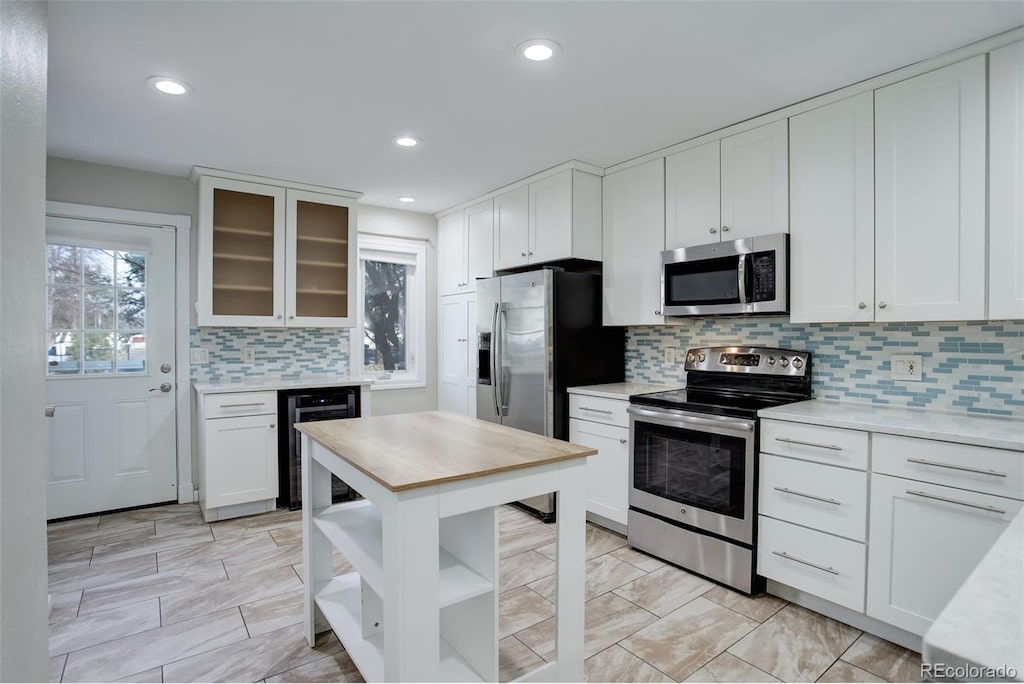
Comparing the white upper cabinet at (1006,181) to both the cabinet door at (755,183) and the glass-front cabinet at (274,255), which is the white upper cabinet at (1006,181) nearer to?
the cabinet door at (755,183)

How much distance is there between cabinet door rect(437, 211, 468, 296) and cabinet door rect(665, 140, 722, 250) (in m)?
1.96

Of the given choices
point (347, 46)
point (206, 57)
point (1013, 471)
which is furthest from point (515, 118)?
point (1013, 471)

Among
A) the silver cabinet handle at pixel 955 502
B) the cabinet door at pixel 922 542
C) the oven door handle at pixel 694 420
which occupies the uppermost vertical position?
the oven door handle at pixel 694 420

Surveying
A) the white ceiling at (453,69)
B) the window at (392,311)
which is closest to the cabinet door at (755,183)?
the white ceiling at (453,69)

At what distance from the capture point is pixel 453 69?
224 cm

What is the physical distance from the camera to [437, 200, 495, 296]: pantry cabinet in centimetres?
423

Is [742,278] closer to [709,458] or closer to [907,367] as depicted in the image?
[907,367]

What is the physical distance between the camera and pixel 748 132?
275 centimetres

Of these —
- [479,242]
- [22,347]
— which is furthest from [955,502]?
[479,242]

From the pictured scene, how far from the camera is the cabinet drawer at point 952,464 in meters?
1.74

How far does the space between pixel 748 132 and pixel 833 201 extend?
24.3 inches

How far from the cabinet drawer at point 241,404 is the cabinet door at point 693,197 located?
2867 mm

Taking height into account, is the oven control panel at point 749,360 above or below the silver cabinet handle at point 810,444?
above

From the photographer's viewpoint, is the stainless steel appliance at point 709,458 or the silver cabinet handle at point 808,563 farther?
the stainless steel appliance at point 709,458
